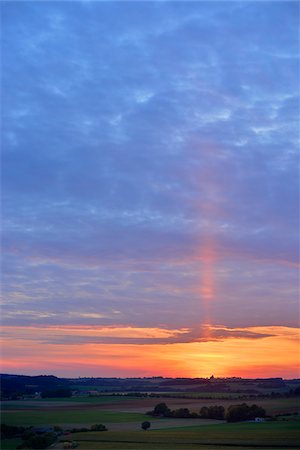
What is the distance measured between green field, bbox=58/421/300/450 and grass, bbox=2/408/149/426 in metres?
4.34

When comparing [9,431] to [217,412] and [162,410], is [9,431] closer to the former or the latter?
[162,410]

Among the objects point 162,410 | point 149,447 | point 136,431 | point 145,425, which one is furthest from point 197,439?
point 162,410

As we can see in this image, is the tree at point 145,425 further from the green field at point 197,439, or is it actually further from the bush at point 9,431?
the bush at point 9,431

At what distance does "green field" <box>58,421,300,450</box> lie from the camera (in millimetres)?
39844

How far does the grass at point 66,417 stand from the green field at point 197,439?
4.34 m

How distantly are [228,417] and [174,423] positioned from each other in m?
8.24

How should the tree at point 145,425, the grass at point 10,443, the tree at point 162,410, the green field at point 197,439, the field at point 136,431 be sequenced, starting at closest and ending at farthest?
the grass at point 10,443 → the green field at point 197,439 → the field at point 136,431 → the tree at point 145,425 → the tree at point 162,410

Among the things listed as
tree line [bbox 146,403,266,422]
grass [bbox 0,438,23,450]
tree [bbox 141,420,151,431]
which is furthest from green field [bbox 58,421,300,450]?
tree line [bbox 146,403,266,422]

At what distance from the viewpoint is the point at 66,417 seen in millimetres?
58281

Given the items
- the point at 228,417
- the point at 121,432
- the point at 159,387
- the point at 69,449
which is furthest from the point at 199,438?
the point at 159,387

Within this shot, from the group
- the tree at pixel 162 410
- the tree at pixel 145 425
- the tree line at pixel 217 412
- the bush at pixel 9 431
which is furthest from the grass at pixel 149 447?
the tree at pixel 162 410

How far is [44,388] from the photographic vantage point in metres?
77.6

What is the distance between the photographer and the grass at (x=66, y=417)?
1846 inches

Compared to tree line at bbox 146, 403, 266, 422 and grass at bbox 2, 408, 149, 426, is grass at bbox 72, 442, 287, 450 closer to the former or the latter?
grass at bbox 2, 408, 149, 426
